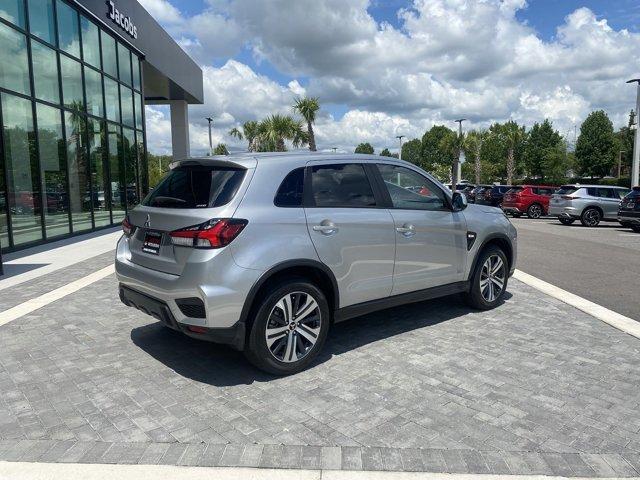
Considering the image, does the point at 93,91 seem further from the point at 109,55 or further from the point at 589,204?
the point at 589,204

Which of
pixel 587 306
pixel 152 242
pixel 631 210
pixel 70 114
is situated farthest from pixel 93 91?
pixel 631 210

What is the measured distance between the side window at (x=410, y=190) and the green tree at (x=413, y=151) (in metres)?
134

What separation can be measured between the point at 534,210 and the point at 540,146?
42.9 m

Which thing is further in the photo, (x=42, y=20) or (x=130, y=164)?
(x=130, y=164)

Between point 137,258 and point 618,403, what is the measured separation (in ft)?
12.3

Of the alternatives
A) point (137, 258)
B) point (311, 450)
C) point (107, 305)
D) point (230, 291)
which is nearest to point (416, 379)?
point (311, 450)

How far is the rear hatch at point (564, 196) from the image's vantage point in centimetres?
1860

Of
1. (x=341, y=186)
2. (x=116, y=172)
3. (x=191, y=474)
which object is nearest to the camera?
(x=191, y=474)

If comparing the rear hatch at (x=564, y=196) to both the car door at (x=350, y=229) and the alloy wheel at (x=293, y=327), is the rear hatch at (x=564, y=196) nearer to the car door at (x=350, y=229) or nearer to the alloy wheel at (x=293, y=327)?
the car door at (x=350, y=229)

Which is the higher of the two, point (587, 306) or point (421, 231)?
point (421, 231)

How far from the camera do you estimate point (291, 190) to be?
390 cm

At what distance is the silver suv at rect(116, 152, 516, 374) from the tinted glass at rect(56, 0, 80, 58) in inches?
423

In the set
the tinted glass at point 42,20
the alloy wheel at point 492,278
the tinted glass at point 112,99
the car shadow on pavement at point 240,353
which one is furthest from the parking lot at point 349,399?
the tinted glass at point 112,99

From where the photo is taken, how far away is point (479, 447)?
113 inches
